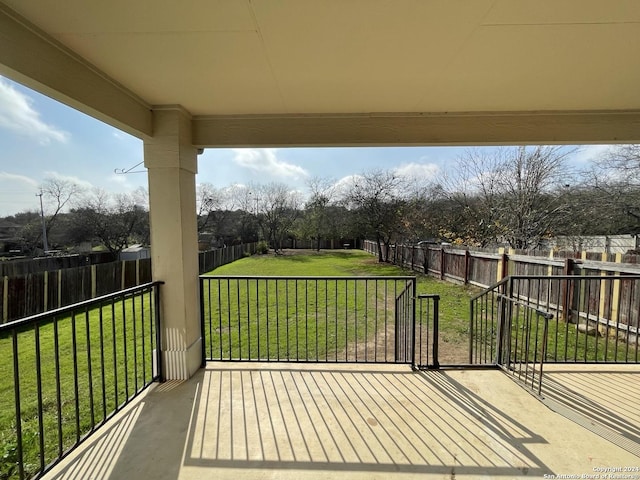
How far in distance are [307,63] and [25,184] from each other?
11.4 metres

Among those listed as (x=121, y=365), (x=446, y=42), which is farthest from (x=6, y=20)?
(x=121, y=365)

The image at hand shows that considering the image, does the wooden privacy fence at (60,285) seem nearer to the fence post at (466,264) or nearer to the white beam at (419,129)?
the white beam at (419,129)

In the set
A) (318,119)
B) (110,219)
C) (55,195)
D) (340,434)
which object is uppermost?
(55,195)

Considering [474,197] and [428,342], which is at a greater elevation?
[474,197]

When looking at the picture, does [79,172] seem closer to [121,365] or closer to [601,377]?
[121,365]

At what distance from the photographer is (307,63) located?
69.0 inches

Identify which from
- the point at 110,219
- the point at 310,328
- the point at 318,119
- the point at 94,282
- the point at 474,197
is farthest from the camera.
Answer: the point at 110,219

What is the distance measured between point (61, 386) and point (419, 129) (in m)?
4.15

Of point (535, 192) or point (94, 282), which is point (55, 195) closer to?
point (94, 282)

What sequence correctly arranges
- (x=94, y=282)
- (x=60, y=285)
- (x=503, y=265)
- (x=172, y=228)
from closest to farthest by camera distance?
(x=172, y=228) → (x=60, y=285) → (x=503, y=265) → (x=94, y=282)

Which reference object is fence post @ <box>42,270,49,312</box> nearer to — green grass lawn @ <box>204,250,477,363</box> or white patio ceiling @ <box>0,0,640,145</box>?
green grass lawn @ <box>204,250,477,363</box>

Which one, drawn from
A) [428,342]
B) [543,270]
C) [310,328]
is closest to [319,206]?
[543,270]

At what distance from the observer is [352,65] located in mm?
1768

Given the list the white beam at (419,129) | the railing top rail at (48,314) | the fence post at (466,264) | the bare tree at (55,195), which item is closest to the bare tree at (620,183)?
the fence post at (466,264)
